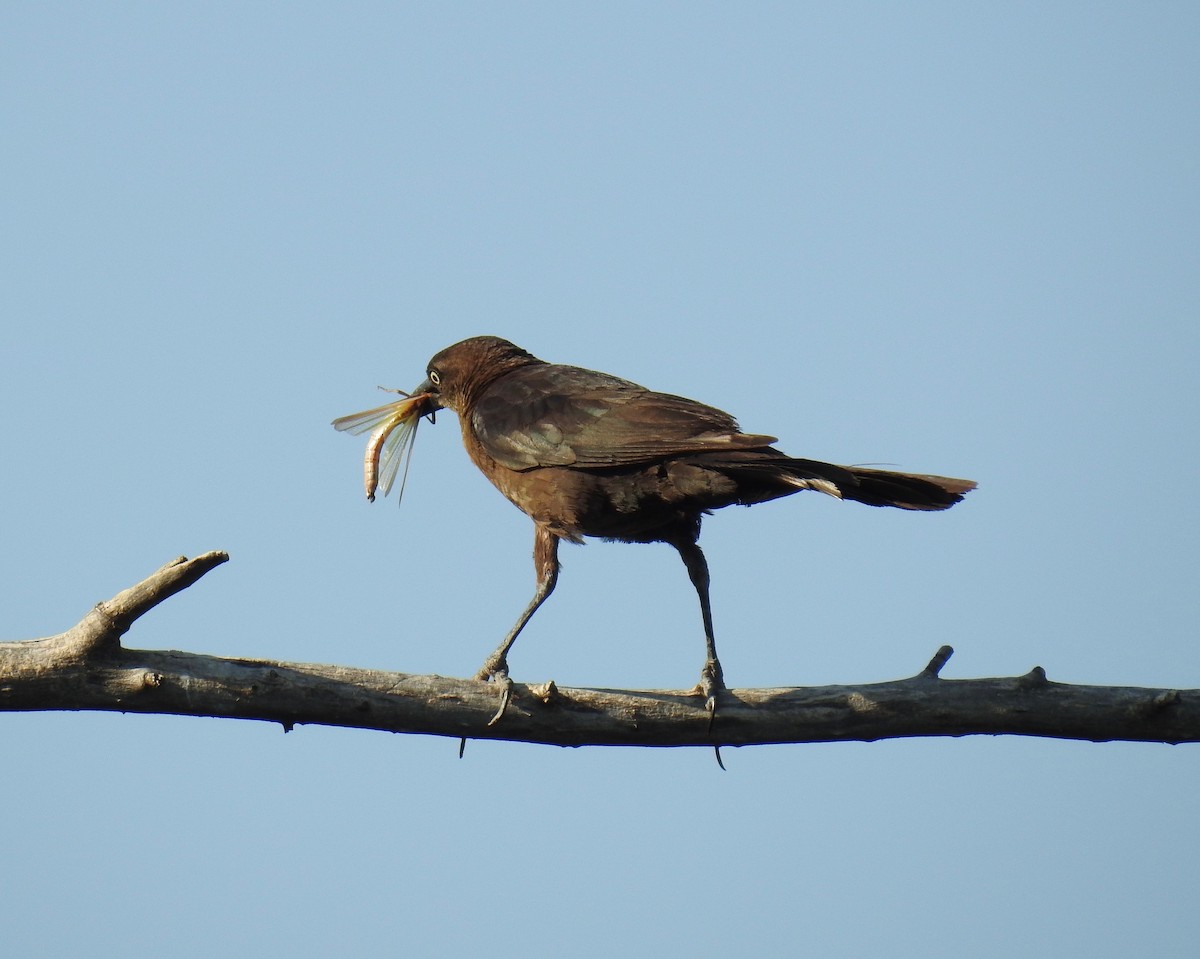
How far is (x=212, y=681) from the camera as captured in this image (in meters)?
4.75

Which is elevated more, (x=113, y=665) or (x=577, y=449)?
(x=577, y=449)

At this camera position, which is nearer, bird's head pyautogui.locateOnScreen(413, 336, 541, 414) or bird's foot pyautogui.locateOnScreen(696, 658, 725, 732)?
bird's foot pyautogui.locateOnScreen(696, 658, 725, 732)

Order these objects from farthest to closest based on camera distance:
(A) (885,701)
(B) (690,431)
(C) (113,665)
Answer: (B) (690,431)
(A) (885,701)
(C) (113,665)

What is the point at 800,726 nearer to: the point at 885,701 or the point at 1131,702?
the point at 885,701

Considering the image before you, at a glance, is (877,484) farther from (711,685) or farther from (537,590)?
(537,590)

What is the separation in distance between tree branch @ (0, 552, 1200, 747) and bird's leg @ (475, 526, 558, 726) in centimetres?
108

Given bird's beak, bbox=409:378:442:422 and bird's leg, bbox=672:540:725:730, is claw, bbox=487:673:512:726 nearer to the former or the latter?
bird's leg, bbox=672:540:725:730

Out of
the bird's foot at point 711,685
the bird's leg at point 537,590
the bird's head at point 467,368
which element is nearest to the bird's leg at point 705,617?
the bird's foot at point 711,685

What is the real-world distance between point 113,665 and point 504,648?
7.54 ft

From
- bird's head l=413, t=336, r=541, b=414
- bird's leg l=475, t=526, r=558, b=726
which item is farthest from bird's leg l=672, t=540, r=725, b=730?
bird's head l=413, t=336, r=541, b=414

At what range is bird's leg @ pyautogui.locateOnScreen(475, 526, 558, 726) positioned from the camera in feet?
21.3

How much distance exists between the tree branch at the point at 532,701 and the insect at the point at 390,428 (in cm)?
286

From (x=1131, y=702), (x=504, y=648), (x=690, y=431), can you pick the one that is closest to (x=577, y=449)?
(x=690, y=431)

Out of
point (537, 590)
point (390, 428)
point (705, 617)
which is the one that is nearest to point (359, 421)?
point (390, 428)
